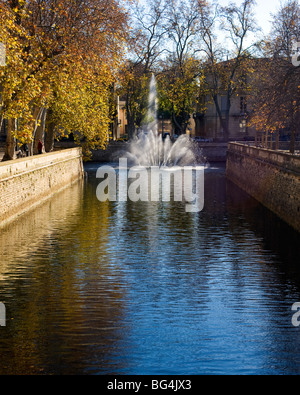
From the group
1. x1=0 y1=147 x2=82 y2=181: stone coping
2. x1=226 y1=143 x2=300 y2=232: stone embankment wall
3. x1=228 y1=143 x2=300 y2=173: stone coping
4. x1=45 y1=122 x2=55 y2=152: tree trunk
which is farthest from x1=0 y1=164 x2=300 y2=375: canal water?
x1=45 y1=122 x2=55 y2=152: tree trunk

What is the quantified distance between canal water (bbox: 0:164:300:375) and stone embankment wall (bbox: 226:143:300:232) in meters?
0.87

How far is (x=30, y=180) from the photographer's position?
3078cm

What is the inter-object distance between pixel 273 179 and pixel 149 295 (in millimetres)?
16323

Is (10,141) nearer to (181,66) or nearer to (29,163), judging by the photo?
(29,163)

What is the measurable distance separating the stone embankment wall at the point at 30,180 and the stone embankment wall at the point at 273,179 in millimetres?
9667

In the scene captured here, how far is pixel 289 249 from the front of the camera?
70.5ft

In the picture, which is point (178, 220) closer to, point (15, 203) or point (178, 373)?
point (15, 203)

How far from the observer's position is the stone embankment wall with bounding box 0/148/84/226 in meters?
25.6

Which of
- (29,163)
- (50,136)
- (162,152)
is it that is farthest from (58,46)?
(162,152)

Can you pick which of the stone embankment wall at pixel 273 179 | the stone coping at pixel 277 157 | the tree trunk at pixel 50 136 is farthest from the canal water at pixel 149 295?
the tree trunk at pixel 50 136

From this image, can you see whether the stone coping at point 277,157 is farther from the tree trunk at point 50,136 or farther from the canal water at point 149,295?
the tree trunk at point 50,136

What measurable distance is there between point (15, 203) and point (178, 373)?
694 inches
